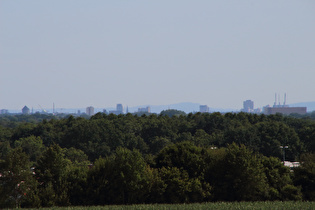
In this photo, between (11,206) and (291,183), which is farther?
(291,183)

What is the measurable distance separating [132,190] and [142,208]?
17.1 feet

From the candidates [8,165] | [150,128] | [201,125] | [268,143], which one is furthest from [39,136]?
[8,165]

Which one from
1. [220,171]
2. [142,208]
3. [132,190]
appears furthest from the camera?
[220,171]

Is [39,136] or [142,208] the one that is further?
[39,136]

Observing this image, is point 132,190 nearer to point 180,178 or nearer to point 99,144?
point 180,178

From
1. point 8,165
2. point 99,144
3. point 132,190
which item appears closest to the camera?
point 8,165

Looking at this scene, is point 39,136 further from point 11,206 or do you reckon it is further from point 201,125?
point 11,206

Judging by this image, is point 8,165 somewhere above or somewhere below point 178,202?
above

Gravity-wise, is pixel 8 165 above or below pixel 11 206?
above

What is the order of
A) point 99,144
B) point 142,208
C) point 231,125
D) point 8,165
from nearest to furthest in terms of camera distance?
point 142,208 → point 8,165 → point 99,144 → point 231,125

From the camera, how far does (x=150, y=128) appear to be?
10719cm

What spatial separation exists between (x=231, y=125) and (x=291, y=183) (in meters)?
63.1

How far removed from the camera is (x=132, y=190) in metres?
39.5

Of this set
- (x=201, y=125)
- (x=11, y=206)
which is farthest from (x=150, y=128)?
(x=11, y=206)
